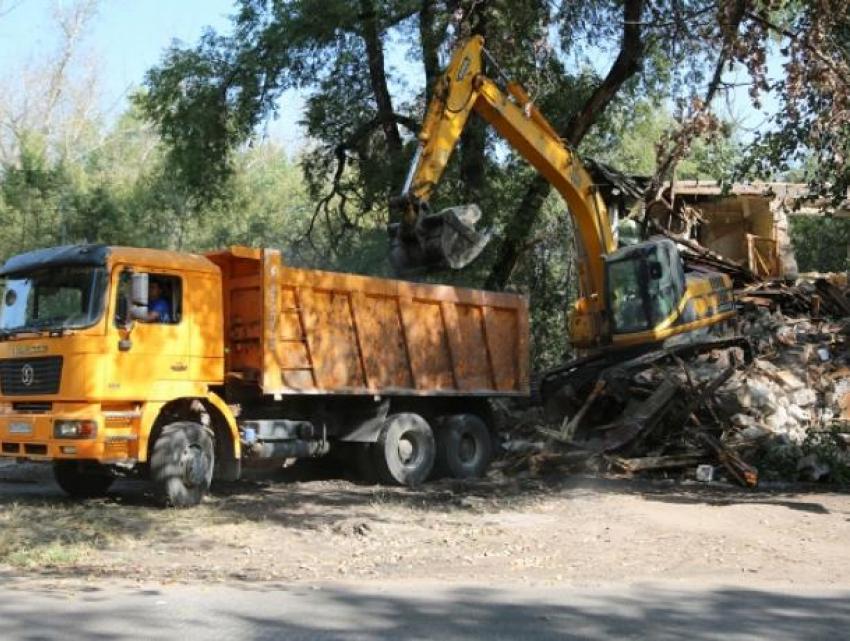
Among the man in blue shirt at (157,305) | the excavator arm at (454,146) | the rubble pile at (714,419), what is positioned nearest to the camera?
the man in blue shirt at (157,305)

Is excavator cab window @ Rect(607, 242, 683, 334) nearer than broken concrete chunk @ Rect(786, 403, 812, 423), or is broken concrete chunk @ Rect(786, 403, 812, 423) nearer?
broken concrete chunk @ Rect(786, 403, 812, 423)

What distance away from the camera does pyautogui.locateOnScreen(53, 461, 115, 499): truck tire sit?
37.6 ft

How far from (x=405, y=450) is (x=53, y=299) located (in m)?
5.33

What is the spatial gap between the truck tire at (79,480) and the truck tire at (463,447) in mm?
4770

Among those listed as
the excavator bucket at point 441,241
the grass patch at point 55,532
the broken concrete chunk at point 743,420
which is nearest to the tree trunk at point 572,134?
the broken concrete chunk at point 743,420

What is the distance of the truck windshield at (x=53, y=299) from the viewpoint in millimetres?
10289

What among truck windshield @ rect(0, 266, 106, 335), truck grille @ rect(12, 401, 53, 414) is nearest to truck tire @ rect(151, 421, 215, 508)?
truck grille @ rect(12, 401, 53, 414)

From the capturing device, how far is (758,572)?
25.4 ft

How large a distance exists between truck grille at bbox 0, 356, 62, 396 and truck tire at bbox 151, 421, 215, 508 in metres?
1.30

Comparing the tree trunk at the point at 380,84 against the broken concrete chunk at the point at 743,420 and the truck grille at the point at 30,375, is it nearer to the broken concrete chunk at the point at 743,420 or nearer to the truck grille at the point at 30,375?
the broken concrete chunk at the point at 743,420

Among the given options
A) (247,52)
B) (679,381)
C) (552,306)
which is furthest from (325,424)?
(552,306)

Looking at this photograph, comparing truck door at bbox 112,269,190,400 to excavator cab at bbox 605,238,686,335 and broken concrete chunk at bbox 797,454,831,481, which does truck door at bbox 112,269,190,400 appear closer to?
excavator cab at bbox 605,238,686,335

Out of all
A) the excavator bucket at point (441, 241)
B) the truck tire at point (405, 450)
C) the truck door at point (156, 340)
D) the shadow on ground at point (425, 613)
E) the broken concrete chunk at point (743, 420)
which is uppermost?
the excavator bucket at point (441, 241)

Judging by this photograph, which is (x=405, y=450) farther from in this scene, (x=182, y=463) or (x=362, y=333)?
(x=182, y=463)
